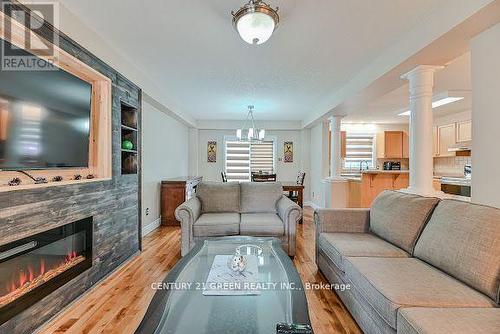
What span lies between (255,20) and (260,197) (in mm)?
2484

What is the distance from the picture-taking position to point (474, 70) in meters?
2.12

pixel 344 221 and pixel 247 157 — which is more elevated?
pixel 247 157

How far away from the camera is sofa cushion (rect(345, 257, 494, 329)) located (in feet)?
4.53

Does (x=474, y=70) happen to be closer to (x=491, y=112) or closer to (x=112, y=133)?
(x=491, y=112)

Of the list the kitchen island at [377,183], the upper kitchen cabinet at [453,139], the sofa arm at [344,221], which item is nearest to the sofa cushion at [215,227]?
the sofa arm at [344,221]

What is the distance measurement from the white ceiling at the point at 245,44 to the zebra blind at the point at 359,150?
3.84 meters

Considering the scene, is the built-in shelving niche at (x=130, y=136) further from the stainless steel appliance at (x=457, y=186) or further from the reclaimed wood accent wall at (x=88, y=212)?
the stainless steel appliance at (x=457, y=186)

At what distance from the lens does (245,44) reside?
2.78 meters

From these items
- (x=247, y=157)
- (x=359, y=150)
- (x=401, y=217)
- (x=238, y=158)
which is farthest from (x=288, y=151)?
(x=401, y=217)

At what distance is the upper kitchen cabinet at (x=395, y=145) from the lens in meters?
7.55

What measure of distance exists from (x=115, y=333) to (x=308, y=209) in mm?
5611

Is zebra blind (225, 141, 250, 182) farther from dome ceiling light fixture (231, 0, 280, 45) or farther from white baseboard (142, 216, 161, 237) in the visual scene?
dome ceiling light fixture (231, 0, 280, 45)

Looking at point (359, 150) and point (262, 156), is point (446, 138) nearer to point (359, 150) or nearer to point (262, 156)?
point (359, 150)

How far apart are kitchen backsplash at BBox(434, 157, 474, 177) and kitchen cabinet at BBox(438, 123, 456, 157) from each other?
399 millimetres
